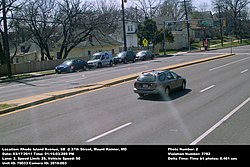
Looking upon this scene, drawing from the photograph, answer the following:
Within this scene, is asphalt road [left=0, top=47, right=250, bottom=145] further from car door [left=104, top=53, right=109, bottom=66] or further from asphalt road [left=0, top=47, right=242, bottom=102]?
car door [left=104, top=53, right=109, bottom=66]

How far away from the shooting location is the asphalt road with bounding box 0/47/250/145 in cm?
933

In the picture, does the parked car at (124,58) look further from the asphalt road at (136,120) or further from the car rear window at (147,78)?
the car rear window at (147,78)

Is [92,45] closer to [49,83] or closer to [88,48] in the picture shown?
[88,48]

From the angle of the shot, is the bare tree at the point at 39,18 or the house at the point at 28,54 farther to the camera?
the house at the point at 28,54

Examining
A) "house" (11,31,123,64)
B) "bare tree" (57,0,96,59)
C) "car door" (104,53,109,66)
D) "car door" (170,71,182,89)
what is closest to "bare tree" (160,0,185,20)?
"house" (11,31,123,64)

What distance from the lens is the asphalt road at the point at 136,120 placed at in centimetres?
933

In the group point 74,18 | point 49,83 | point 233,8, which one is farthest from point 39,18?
point 233,8

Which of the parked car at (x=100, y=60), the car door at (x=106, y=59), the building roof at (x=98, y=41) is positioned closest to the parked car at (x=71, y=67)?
the parked car at (x=100, y=60)

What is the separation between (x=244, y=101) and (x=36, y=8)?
136ft

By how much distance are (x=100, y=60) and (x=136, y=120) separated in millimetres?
34263

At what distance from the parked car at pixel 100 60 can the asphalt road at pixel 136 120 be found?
2695 cm
